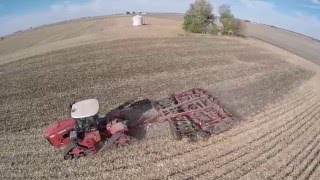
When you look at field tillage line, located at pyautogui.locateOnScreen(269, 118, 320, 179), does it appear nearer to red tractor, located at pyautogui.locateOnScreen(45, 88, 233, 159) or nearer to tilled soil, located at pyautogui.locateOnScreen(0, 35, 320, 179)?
tilled soil, located at pyautogui.locateOnScreen(0, 35, 320, 179)

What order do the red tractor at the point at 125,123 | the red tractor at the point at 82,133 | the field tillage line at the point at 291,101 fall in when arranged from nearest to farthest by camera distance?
the red tractor at the point at 82,133 < the red tractor at the point at 125,123 < the field tillage line at the point at 291,101

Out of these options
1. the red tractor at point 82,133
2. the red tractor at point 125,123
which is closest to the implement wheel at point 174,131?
the red tractor at point 125,123

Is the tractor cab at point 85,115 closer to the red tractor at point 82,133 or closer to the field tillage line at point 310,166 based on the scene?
the red tractor at point 82,133

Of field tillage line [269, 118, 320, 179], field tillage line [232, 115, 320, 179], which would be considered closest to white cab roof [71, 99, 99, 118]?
field tillage line [232, 115, 320, 179]

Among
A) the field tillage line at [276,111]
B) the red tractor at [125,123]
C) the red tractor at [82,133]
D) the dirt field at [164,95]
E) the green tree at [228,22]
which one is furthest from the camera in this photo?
the green tree at [228,22]

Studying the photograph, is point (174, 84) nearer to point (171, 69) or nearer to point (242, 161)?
point (171, 69)

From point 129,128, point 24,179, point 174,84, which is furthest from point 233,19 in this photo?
point 24,179
